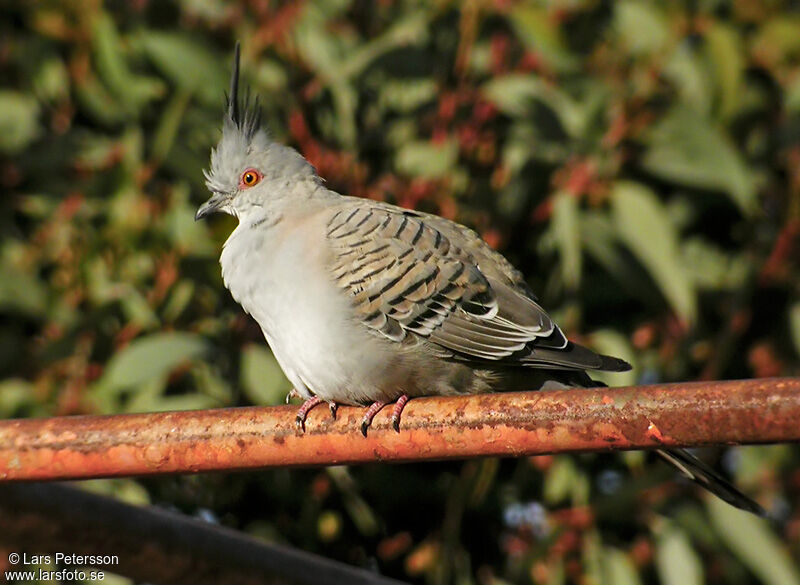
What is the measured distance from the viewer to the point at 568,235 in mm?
4000

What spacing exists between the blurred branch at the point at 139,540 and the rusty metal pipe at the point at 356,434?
176 millimetres

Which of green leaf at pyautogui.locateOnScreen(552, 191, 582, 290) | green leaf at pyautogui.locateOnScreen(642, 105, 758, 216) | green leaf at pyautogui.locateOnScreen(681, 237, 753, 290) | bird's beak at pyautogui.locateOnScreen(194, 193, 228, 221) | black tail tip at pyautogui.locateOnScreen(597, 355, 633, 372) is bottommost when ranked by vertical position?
green leaf at pyautogui.locateOnScreen(681, 237, 753, 290)

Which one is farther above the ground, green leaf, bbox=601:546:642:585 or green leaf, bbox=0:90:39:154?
green leaf, bbox=0:90:39:154

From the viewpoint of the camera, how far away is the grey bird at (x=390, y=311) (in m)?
3.07

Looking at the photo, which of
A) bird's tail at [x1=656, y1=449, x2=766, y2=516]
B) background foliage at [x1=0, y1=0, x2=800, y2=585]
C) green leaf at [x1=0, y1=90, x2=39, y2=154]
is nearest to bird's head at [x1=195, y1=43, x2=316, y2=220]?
background foliage at [x1=0, y1=0, x2=800, y2=585]

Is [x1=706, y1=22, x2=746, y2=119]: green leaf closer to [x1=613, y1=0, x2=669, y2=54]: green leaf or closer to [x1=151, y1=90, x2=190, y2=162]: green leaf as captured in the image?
[x1=613, y1=0, x2=669, y2=54]: green leaf

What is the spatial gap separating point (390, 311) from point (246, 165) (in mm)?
785

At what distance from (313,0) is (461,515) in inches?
75.1

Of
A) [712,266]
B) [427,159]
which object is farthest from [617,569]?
[427,159]

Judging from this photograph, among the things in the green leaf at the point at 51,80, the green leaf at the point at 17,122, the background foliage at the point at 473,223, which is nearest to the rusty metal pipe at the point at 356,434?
the background foliage at the point at 473,223

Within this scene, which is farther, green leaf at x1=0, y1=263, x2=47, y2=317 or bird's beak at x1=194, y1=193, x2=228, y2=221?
green leaf at x1=0, y1=263, x2=47, y2=317

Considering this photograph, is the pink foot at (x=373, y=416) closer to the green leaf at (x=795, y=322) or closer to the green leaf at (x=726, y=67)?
the green leaf at (x=795, y=322)

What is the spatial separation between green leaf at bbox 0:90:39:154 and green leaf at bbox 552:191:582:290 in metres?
1.94

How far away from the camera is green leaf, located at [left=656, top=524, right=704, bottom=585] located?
3986 millimetres
